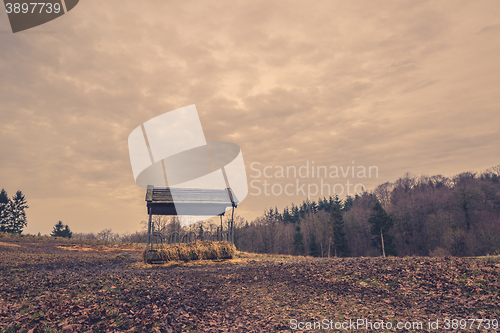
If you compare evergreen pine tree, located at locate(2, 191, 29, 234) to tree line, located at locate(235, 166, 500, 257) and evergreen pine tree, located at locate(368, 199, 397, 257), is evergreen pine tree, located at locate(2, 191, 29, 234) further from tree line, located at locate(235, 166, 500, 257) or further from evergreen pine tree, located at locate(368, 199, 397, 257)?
evergreen pine tree, located at locate(368, 199, 397, 257)

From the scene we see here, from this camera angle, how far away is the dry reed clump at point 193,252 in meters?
19.5

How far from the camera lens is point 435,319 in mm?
7098

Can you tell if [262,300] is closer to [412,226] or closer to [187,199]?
Answer: [187,199]

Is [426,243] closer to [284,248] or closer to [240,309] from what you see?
[284,248]

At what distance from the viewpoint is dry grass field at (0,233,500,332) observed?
7.13 m

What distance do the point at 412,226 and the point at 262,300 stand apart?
202ft

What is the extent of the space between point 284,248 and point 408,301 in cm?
7258

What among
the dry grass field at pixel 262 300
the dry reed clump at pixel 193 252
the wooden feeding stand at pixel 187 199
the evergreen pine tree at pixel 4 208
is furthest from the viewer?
the evergreen pine tree at pixel 4 208

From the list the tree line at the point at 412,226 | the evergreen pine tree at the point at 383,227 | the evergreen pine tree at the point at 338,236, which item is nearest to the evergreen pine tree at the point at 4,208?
the tree line at the point at 412,226

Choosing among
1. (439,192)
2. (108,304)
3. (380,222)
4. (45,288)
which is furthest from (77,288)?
(439,192)

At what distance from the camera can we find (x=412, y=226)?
59500mm

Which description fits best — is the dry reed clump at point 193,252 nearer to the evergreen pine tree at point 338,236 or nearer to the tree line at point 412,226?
the tree line at point 412,226

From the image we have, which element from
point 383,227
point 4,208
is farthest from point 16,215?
point 383,227

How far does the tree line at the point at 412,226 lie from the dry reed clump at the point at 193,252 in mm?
33498
